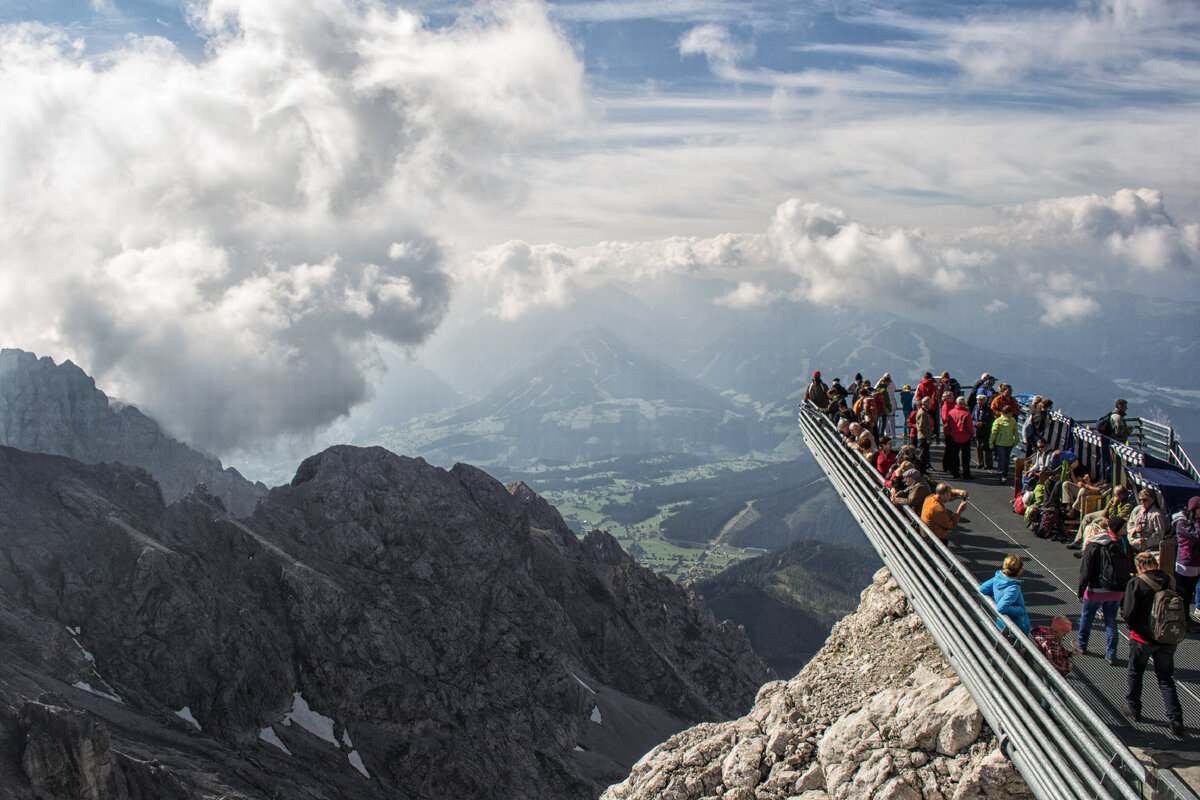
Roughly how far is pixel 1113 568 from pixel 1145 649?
69.5 inches

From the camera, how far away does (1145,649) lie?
1032 cm

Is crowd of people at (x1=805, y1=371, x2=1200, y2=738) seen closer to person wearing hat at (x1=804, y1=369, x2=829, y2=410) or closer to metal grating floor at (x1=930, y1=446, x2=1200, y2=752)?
person wearing hat at (x1=804, y1=369, x2=829, y2=410)

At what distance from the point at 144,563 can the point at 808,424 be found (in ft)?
160

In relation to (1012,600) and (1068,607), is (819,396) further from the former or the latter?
(1012,600)

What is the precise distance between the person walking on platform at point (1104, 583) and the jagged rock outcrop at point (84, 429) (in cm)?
11982

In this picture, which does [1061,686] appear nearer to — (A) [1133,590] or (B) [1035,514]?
(A) [1133,590]

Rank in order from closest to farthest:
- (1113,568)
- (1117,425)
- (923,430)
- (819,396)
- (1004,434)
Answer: (1113,568) < (1117,425) < (1004,434) < (923,430) < (819,396)

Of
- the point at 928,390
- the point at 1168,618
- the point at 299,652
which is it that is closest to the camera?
the point at 1168,618

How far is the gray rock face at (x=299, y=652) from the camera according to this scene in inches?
1713

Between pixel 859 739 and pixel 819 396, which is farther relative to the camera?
pixel 819 396

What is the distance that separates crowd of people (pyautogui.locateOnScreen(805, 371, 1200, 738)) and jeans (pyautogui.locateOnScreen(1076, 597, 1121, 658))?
18mm

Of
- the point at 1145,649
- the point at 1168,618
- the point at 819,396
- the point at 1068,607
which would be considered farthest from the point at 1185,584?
the point at 819,396

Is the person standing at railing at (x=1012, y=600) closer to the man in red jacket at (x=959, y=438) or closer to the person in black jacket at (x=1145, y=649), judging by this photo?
the person in black jacket at (x=1145, y=649)

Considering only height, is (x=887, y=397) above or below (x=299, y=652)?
above
